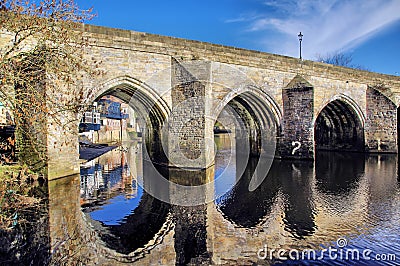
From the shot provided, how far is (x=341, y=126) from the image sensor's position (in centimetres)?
2375

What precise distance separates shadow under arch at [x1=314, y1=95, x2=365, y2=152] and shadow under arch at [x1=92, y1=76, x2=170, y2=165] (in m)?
11.8

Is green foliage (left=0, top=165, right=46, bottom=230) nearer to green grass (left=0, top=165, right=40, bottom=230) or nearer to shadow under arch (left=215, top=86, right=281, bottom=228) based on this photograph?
green grass (left=0, top=165, right=40, bottom=230)

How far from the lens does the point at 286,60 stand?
1764cm

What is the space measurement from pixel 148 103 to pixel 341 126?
631 inches

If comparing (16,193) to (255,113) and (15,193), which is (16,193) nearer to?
(15,193)

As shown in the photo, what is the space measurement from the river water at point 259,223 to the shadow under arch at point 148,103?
11.4ft

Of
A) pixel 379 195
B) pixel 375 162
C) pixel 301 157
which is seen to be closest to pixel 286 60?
pixel 301 157

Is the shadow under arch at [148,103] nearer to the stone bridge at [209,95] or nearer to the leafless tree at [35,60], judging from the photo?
the stone bridge at [209,95]

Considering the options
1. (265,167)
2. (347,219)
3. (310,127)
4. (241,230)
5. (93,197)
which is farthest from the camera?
(310,127)

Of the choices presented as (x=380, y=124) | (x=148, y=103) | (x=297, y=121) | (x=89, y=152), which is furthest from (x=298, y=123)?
(x=89, y=152)

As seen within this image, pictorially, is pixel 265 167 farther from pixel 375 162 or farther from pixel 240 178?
pixel 375 162

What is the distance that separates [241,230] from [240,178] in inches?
245

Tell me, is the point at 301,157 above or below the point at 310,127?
below

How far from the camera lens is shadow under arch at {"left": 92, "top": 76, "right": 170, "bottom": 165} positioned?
12.8 m
